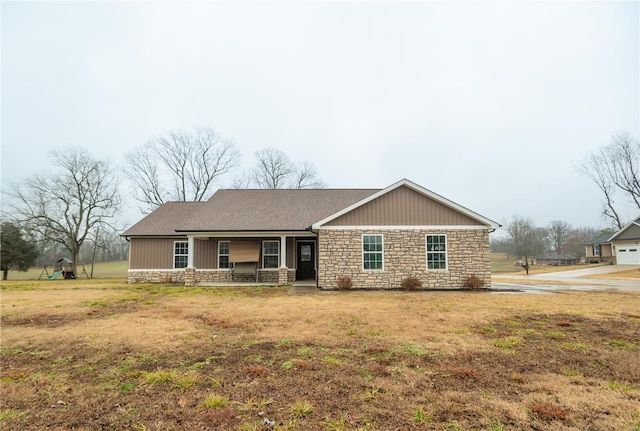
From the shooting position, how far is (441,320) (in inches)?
289

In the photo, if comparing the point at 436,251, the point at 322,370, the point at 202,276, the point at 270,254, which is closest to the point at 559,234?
the point at 436,251

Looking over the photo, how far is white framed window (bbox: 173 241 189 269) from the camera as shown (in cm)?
1792

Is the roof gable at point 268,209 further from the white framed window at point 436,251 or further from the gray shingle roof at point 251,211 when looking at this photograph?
the white framed window at point 436,251

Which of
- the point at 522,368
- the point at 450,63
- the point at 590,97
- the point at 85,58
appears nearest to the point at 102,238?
the point at 85,58

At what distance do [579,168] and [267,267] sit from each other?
4074 centimetres

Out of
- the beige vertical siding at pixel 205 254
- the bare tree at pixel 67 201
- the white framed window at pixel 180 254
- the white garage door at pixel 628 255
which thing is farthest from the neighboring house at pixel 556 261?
the bare tree at pixel 67 201

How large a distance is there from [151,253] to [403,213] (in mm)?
13498

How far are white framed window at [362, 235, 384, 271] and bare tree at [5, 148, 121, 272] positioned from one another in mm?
23101

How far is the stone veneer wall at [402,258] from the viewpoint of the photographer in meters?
13.3

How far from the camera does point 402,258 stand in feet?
44.0

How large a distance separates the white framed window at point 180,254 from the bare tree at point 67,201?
12.7 m

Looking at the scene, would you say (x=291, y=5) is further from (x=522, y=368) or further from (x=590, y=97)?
(x=590, y=97)

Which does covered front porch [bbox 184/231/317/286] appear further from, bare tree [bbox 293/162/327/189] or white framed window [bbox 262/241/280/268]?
bare tree [bbox 293/162/327/189]

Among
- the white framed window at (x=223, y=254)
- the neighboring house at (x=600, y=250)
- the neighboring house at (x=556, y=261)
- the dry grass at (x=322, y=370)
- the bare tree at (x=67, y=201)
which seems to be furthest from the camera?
the neighboring house at (x=556, y=261)
